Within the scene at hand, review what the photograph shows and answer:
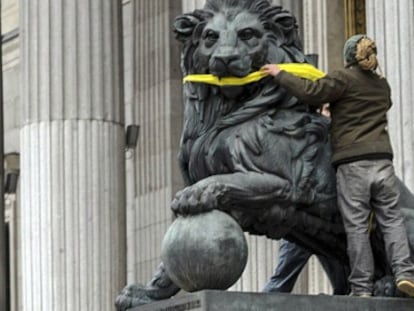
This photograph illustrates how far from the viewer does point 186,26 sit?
1348cm

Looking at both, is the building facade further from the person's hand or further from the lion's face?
the person's hand

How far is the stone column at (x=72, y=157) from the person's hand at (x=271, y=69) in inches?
787

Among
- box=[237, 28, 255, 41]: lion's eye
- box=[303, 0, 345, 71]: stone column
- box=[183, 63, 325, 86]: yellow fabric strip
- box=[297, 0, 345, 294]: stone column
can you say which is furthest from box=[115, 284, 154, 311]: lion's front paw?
box=[303, 0, 345, 71]: stone column

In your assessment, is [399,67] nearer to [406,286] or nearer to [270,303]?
[406,286]

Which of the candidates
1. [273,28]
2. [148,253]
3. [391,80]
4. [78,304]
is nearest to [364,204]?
[273,28]

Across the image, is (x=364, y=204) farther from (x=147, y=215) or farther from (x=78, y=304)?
(x=147, y=215)

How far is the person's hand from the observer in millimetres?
13133

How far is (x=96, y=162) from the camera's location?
33.7 m

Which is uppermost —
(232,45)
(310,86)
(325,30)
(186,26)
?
(325,30)

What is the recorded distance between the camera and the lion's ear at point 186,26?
Answer: 13430 mm

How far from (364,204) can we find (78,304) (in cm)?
1995

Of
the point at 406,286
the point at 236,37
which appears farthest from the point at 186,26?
the point at 406,286

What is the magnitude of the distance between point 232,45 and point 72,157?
66.8 ft

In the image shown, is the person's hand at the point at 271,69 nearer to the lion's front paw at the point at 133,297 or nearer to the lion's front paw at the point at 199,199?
the lion's front paw at the point at 199,199
